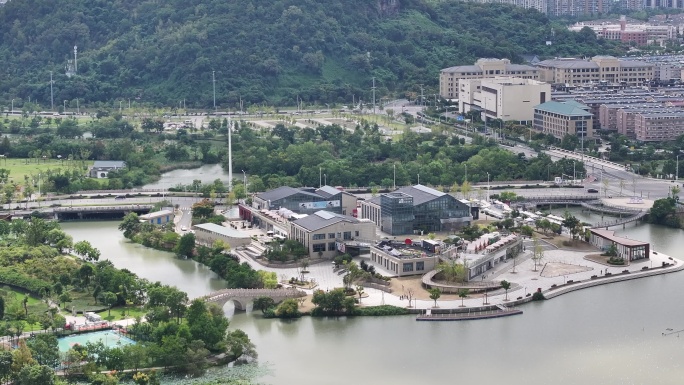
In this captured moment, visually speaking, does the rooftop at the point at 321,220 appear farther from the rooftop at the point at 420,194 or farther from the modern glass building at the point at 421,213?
the rooftop at the point at 420,194

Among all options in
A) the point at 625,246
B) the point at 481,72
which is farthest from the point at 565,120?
the point at 625,246

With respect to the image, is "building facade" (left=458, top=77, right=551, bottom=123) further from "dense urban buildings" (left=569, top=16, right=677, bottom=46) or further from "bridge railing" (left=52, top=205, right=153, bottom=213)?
"dense urban buildings" (left=569, top=16, right=677, bottom=46)

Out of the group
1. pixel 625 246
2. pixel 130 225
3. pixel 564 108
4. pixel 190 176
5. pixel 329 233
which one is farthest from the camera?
pixel 564 108

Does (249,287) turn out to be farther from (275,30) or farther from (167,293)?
(275,30)

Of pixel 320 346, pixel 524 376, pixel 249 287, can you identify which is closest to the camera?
pixel 524 376

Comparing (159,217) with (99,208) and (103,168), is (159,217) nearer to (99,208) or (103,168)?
(99,208)

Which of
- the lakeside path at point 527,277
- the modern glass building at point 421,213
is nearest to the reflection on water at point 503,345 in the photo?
the lakeside path at point 527,277

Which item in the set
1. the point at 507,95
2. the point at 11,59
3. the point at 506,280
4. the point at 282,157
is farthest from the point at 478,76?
the point at 506,280

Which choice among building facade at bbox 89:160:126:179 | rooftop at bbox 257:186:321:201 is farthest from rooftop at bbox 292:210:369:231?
building facade at bbox 89:160:126:179
